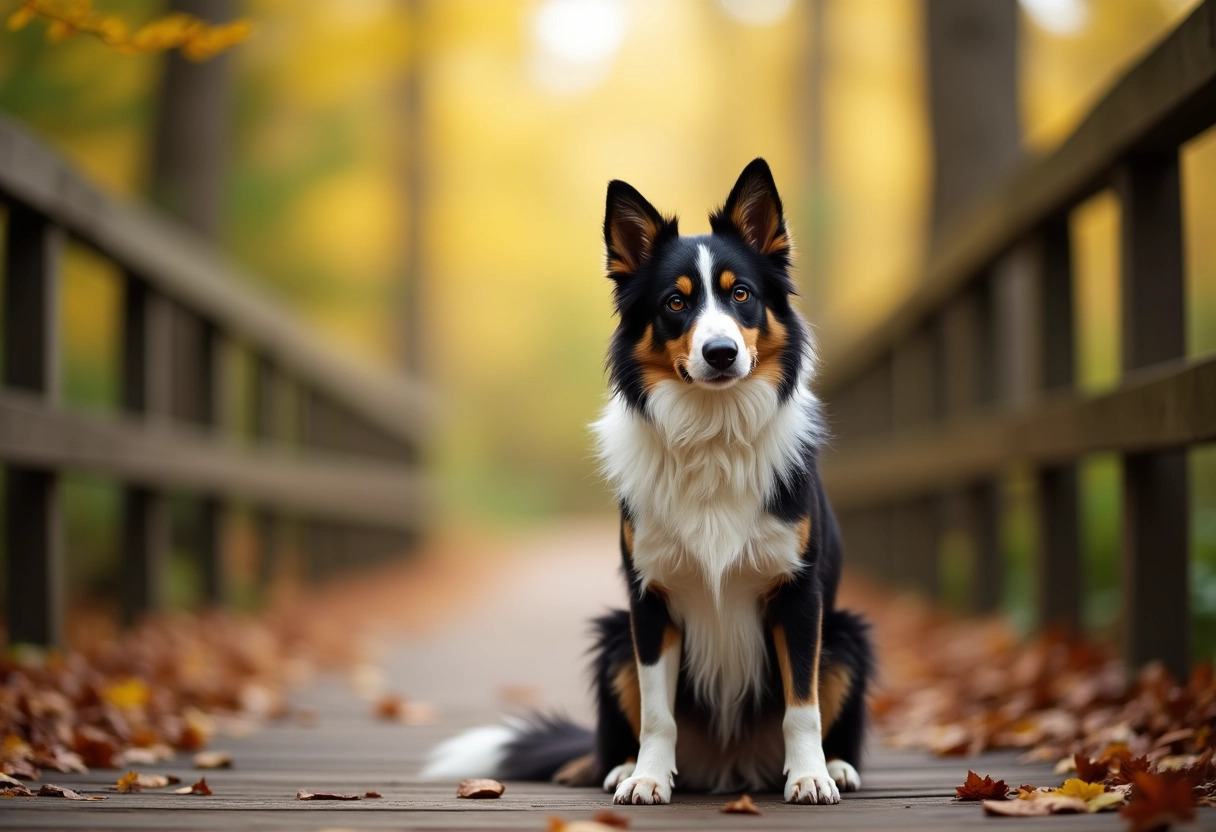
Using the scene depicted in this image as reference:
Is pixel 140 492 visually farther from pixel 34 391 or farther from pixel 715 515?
pixel 715 515

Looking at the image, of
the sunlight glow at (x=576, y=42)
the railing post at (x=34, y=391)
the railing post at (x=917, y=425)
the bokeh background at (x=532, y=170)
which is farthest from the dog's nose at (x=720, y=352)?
the sunlight glow at (x=576, y=42)

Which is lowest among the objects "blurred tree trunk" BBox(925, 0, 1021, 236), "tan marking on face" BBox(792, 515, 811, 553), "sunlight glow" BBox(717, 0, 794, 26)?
"tan marking on face" BBox(792, 515, 811, 553)

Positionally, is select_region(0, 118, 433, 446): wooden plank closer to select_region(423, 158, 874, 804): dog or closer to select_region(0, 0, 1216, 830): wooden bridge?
select_region(0, 0, 1216, 830): wooden bridge

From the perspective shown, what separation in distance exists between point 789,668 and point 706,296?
94 centimetres

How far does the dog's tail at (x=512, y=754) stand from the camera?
3.38m

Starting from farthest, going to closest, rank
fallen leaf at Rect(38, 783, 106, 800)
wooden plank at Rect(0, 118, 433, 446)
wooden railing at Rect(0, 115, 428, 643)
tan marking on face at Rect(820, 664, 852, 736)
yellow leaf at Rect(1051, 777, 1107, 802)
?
1. wooden railing at Rect(0, 115, 428, 643)
2. wooden plank at Rect(0, 118, 433, 446)
3. tan marking on face at Rect(820, 664, 852, 736)
4. fallen leaf at Rect(38, 783, 106, 800)
5. yellow leaf at Rect(1051, 777, 1107, 802)

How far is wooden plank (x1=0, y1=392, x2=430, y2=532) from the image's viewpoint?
4.34 m

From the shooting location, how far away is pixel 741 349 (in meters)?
2.98

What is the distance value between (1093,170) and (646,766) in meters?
2.54

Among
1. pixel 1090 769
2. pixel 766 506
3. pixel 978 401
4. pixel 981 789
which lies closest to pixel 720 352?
pixel 766 506

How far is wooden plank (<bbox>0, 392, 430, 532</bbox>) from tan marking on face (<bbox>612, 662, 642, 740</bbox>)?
2.32 m

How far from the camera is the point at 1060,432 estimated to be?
4.39 metres

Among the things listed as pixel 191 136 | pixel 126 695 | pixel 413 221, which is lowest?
pixel 126 695

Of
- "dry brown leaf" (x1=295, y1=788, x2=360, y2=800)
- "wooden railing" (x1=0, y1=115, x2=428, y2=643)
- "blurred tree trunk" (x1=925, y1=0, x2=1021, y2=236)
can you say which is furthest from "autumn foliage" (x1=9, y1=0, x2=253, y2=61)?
"blurred tree trunk" (x1=925, y1=0, x2=1021, y2=236)
